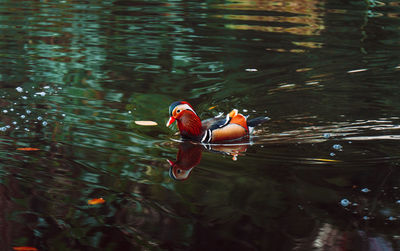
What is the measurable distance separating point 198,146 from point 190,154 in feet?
1.07

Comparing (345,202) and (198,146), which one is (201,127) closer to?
(198,146)

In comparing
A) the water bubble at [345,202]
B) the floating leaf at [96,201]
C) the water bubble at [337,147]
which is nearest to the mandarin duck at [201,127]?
the water bubble at [337,147]

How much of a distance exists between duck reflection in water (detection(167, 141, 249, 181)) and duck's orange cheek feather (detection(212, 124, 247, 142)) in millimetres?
85

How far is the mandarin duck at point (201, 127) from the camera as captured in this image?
6855 mm

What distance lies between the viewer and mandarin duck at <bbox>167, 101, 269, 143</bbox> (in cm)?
686

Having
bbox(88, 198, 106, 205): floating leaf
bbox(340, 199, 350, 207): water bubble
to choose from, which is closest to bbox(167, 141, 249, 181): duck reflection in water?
bbox(88, 198, 106, 205): floating leaf

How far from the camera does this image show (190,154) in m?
6.49

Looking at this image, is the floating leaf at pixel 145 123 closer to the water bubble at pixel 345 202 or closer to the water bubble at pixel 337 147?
the water bubble at pixel 337 147

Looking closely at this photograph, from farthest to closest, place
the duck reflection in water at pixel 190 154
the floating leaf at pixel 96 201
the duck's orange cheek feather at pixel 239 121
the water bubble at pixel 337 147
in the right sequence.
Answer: the duck's orange cheek feather at pixel 239 121, the water bubble at pixel 337 147, the duck reflection in water at pixel 190 154, the floating leaf at pixel 96 201

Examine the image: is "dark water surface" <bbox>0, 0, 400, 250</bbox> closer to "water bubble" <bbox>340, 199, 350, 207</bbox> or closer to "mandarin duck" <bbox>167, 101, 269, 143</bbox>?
"water bubble" <bbox>340, 199, 350, 207</bbox>

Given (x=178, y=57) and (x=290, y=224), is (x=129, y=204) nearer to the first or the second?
(x=290, y=224)

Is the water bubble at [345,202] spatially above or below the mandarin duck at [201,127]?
above

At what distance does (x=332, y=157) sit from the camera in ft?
20.7

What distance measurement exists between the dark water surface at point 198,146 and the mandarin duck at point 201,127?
0.15 metres
